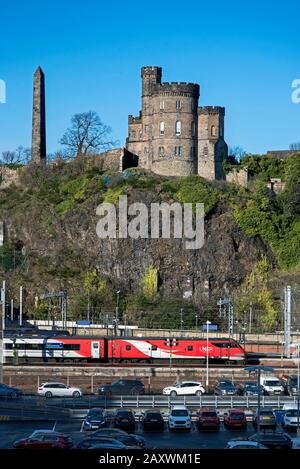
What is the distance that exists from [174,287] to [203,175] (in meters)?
11.5

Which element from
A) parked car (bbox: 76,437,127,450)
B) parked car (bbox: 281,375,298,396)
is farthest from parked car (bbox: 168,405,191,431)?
parked car (bbox: 281,375,298,396)

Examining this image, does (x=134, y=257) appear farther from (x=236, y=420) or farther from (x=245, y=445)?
(x=245, y=445)

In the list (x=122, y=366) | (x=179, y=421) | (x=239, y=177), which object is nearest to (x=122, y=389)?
(x=179, y=421)

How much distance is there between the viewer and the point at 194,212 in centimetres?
9194

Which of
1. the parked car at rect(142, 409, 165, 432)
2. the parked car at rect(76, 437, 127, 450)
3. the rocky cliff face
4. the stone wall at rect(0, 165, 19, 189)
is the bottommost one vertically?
the parked car at rect(142, 409, 165, 432)

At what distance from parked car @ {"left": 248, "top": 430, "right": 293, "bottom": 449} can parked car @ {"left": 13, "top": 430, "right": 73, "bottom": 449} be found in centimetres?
559

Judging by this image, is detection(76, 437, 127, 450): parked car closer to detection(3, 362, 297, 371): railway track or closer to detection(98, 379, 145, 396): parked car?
detection(98, 379, 145, 396): parked car

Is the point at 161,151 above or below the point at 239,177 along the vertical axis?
above

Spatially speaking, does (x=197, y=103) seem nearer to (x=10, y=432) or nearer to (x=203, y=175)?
(x=203, y=175)

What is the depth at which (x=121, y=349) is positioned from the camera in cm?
Result: 6850

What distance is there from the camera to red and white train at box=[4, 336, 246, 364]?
67.2 m

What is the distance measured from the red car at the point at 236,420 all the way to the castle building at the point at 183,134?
2180 inches

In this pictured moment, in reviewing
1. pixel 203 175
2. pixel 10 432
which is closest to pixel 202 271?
pixel 203 175

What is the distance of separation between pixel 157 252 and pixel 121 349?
22980 millimetres
